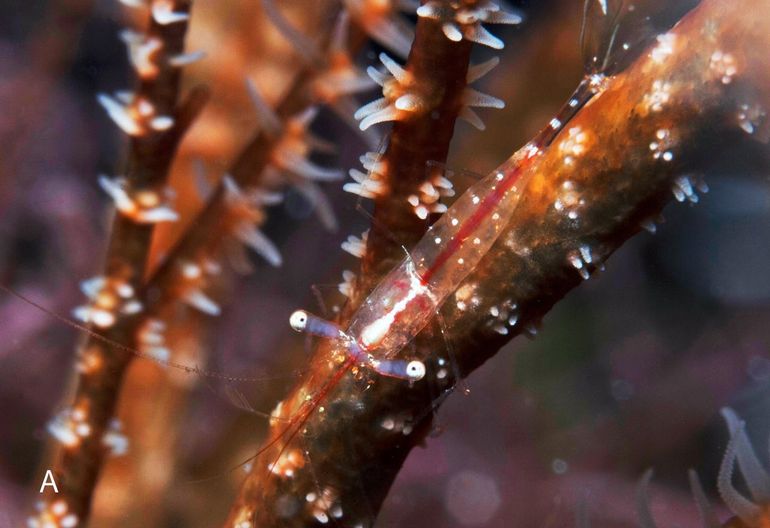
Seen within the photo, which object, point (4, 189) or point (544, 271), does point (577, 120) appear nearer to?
point (544, 271)

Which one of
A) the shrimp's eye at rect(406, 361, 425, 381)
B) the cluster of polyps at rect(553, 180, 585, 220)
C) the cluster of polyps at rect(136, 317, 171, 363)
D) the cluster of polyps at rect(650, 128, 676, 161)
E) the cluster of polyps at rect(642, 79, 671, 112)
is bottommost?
the cluster of polyps at rect(136, 317, 171, 363)

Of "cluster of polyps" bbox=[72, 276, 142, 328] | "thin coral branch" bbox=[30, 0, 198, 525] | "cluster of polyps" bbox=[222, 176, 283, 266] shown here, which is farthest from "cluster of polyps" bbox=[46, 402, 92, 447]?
"cluster of polyps" bbox=[222, 176, 283, 266]

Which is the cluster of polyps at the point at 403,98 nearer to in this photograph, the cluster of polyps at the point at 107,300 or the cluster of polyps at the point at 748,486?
the cluster of polyps at the point at 107,300

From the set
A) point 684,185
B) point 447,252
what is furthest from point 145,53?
point 684,185

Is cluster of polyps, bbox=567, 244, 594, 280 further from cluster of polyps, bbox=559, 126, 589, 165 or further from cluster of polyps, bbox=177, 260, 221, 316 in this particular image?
cluster of polyps, bbox=177, 260, 221, 316

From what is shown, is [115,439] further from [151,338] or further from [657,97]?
[657,97]

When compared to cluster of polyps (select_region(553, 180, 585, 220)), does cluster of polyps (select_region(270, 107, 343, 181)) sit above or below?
below
